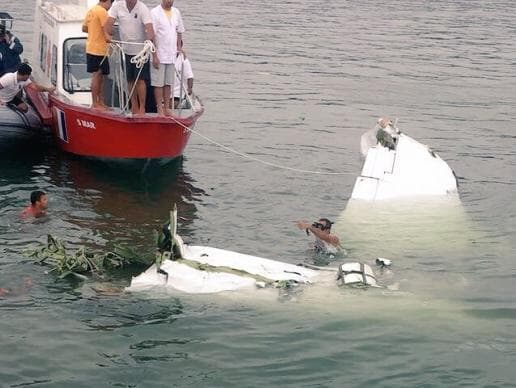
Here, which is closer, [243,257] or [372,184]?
[243,257]

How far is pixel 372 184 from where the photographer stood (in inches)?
634

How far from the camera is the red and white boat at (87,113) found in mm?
16578

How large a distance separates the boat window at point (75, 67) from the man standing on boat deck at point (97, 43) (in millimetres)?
1481

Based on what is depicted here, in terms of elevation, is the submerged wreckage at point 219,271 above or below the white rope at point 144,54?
below

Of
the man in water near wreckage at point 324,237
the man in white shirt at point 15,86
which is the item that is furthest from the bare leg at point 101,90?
the man in water near wreckage at point 324,237

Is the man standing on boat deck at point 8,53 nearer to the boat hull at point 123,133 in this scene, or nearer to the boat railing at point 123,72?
the boat hull at point 123,133

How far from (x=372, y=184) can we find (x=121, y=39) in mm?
4965

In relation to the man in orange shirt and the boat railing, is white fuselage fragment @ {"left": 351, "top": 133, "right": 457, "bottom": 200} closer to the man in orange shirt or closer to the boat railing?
the boat railing

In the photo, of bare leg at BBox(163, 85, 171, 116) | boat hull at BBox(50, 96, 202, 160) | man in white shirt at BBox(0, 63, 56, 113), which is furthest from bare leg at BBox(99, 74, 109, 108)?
man in white shirt at BBox(0, 63, 56, 113)

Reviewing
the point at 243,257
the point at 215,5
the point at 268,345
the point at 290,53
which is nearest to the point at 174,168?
the point at 243,257

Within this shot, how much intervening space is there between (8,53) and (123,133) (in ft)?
15.3

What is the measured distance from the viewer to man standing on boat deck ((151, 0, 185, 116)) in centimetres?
1628

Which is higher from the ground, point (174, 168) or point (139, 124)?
point (139, 124)

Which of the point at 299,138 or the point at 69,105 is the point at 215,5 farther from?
the point at 69,105
